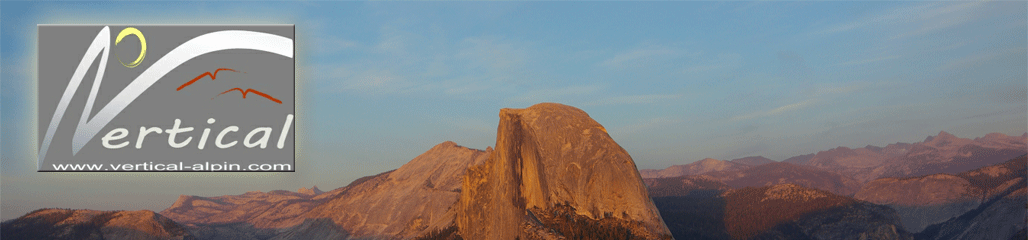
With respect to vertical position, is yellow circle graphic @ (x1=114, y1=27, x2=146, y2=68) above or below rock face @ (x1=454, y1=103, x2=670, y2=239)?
above

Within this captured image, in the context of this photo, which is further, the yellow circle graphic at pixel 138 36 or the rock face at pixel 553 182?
the rock face at pixel 553 182

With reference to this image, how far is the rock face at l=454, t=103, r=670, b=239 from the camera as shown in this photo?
102 m

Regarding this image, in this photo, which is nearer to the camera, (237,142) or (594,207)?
(237,142)

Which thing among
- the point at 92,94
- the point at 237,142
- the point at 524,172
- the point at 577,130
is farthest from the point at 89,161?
the point at 577,130

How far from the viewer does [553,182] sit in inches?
4296

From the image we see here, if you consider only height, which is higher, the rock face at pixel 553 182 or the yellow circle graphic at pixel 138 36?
the yellow circle graphic at pixel 138 36

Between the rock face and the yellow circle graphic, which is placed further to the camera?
the rock face

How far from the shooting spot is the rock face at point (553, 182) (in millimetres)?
101750

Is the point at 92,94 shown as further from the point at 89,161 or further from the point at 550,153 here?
the point at 550,153

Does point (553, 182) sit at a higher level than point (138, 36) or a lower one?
lower

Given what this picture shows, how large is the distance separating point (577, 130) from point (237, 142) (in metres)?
54.7

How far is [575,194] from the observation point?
107188mm

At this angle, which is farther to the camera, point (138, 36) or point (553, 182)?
point (553, 182)

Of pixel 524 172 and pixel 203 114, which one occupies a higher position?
pixel 203 114
